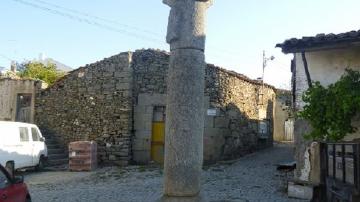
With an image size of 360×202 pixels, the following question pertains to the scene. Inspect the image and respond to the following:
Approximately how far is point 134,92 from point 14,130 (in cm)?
478

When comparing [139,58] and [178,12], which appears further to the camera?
[139,58]

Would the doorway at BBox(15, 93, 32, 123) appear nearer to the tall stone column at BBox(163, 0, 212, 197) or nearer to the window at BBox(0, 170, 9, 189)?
the window at BBox(0, 170, 9, 189)

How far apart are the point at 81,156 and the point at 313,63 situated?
31.5 ft

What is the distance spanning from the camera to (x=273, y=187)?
12164mm

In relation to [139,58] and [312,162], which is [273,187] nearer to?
[312,162]

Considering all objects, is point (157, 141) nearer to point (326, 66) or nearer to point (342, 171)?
point (326, 66)

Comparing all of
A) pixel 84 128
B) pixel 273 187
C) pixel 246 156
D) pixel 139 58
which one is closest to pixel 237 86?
pixel 246 156

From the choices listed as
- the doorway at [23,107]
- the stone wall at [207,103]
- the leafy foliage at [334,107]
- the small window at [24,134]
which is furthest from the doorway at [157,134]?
the leafy foliage at [334,107]

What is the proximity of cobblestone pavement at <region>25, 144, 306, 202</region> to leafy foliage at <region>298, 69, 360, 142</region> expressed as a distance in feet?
6.29

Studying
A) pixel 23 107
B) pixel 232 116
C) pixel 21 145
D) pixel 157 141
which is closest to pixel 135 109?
pixel 157 141

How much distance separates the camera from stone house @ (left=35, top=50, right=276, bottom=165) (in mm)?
18016

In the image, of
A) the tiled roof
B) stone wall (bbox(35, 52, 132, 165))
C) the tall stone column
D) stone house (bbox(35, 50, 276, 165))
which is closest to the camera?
the tall stone column

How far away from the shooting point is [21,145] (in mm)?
15711

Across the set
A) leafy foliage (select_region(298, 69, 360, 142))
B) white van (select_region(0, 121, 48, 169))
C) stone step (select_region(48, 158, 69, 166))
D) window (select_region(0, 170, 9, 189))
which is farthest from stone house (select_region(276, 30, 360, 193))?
stone step (select_region(48, 158, 69, 166))
